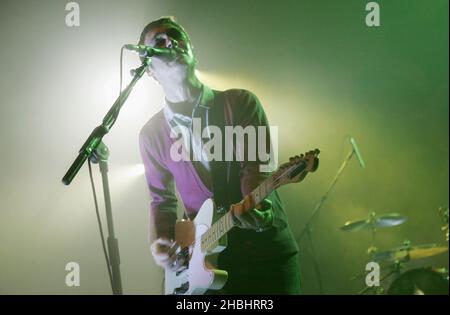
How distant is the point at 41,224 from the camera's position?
8.17 ft

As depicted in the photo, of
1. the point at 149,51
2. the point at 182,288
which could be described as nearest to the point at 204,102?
the point at 149,51

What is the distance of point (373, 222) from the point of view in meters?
2.53

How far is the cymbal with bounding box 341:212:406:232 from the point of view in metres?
2.52

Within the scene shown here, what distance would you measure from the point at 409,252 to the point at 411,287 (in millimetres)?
182

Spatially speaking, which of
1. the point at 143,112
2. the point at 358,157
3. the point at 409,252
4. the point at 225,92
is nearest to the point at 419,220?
the point at 409,252

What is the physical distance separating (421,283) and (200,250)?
4.15 feet

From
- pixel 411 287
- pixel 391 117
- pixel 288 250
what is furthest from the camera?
pixel 391 117

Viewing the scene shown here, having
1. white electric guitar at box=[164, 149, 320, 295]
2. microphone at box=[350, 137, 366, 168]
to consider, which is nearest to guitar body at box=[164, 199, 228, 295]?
white electric guitar at box=[164, 149, 320, 295]

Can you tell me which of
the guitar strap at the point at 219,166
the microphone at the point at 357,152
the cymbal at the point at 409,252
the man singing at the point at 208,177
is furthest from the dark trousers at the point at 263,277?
the microphone at the point at 357,152

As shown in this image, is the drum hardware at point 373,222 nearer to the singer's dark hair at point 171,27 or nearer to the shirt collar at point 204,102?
the shirt collar at point 204,102

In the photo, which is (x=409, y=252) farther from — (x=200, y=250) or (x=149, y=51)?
(x=149, y=51)

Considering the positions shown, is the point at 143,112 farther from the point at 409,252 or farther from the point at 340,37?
the point at 409,252

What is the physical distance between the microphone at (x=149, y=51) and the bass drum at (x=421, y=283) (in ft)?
5.44

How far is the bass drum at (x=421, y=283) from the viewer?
2535 millimetres
